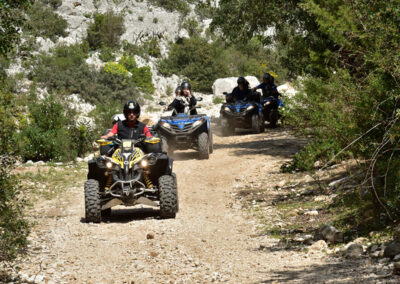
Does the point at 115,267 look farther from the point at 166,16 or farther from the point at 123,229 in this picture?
the point at 166,16

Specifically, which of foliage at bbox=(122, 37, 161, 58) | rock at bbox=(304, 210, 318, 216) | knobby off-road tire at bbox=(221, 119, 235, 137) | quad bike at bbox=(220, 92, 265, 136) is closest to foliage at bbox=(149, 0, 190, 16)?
foliage at bbox=(122, 37, 161, 58)

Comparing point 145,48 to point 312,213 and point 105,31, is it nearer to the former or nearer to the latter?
point 105,31

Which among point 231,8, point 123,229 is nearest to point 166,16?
point 231,8

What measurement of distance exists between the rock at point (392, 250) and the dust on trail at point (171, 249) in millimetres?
425

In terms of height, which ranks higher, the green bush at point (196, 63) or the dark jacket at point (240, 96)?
the green bush at point (196, 63)

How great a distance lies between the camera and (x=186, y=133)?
16156 millimetres

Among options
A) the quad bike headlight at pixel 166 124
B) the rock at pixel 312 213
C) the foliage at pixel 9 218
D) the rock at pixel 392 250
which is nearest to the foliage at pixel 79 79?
the quad bike headlight at pixel 166 124

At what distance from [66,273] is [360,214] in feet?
12.1

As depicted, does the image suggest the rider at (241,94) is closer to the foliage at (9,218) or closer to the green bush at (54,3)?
the foliage at (9,218)

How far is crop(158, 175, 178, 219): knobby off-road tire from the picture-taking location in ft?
30.1

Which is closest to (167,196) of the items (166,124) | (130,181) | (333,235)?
(130,181)

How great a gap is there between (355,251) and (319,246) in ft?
2.29

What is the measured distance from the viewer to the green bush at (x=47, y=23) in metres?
45.7

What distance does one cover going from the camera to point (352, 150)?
Result: 751 centimetres
